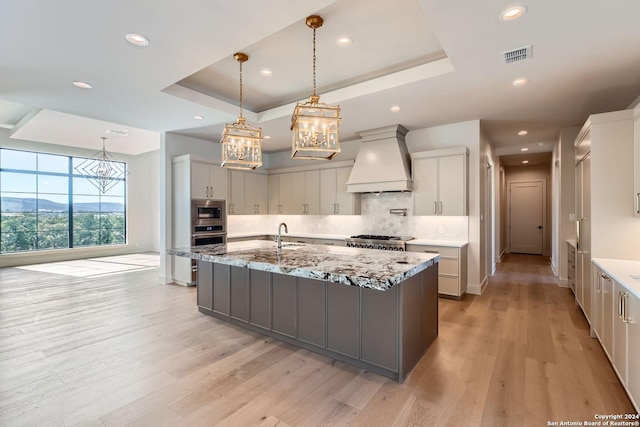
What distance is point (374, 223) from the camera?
5.98 metres

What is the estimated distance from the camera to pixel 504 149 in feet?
23.6

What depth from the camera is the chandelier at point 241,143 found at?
11.1 feet

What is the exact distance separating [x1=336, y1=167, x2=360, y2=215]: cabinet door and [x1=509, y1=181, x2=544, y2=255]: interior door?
6.69 metres

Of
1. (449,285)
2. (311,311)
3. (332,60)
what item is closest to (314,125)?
(332,60)

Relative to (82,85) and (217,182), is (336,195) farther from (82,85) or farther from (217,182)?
(82,85)

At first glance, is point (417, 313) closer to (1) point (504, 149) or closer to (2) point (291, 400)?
(2) point (291, 400)

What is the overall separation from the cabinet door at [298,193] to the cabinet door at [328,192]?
1.55 ft

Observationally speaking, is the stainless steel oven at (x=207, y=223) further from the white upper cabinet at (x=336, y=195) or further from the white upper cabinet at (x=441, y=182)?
the white upper cabinet at (x=441, y=182)

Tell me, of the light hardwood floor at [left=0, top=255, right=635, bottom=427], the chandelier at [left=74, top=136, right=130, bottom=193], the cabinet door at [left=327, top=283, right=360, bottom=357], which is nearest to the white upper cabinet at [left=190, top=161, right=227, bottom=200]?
the light hardwood floor at [left=0, top=255, right=635, bottom=427]

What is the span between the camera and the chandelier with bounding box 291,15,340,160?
272cm

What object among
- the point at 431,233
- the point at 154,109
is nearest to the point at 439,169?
the point at 431,233

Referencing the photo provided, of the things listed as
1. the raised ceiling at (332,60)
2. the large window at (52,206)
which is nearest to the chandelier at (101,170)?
the large window at (52,206)

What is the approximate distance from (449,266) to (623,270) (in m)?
2.19

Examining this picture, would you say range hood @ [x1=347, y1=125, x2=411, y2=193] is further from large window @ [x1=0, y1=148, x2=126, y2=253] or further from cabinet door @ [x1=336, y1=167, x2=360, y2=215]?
large window @ [x1=0, y1=148, x2=126, y2=253]
